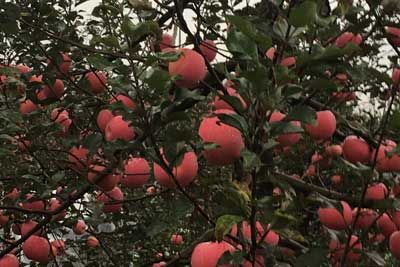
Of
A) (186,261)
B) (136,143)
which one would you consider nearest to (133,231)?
(186,261)

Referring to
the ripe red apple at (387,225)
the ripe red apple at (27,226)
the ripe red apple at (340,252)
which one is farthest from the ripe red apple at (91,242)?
the ripe red apple at (387,225)

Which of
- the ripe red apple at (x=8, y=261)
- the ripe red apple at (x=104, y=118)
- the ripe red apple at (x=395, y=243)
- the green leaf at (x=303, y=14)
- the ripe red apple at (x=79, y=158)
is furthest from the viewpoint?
the ripe red apple at (x=79, y=158)

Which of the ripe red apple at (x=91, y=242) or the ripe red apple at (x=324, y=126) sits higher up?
the ripe red apple at (x=324, y=126)

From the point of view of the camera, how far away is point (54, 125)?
1646 mm

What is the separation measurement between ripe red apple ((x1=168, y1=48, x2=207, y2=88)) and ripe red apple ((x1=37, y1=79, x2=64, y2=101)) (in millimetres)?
704

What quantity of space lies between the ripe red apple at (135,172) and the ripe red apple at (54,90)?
0.36 meters

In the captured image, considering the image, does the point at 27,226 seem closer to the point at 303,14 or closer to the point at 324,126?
the point at 324,126

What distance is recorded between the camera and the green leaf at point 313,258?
1.12 m

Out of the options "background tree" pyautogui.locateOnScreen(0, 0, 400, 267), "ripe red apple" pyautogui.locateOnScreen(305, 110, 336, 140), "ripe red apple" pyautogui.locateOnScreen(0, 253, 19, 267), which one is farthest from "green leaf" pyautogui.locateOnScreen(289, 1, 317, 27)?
"ripe red apple" pyautogui.locateOnScreen(0, 253, 19, 267)

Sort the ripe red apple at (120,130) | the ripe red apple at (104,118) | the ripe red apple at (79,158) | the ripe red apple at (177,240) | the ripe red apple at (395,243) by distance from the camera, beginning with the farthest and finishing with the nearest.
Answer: the ripe red apple at (177,240) → the ripe red apple at (79,158) → the ripe red apple at (104,118) → the ripe red apple at (395,243) → the ripe red apple at (120,130)

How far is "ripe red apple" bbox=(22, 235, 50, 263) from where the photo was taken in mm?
1781

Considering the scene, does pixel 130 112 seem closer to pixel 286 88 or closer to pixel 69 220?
pixel 286 88

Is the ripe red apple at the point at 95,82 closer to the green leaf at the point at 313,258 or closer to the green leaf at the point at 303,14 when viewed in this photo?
the green leaf at the point at 313,258

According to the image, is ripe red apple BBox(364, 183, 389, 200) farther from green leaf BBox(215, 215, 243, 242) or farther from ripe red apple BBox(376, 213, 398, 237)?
green leaf BBox(215, 215, 243, 242)
